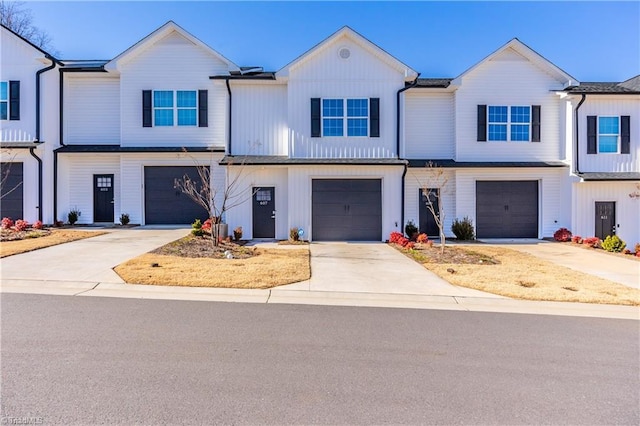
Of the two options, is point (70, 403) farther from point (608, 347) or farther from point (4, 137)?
point (4, 137)

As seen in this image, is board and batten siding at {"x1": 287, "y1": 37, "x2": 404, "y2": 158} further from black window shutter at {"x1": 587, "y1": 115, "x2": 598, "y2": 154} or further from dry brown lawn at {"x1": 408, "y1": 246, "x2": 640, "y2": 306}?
black window shutter at {"x1": 587, "y1": 115, "x2": 598, "y2": 154}

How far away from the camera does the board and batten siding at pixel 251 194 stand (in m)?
15.7

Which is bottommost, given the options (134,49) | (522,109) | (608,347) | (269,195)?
(608,347)

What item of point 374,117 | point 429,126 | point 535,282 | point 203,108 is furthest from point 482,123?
point 203,108

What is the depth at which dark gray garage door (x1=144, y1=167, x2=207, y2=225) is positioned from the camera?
1777cm

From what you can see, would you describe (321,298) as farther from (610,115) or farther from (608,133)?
(610,115)

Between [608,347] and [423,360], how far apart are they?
268cm

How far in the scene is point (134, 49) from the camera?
1720cm

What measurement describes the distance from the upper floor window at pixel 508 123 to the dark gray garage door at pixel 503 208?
2.08m

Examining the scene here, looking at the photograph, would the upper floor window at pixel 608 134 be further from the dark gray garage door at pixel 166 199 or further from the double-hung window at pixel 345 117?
the dark gray garage door at pixel 166 199

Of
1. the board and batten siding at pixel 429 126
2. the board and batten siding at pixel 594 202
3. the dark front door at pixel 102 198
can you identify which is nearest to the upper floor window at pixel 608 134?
the board and batten siding at pixel 594 202

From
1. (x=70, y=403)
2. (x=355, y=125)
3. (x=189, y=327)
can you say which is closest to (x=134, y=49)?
(x=355, y=125)

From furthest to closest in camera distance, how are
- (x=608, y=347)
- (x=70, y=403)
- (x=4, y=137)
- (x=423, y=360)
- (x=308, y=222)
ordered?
(x=4, y=137) → (x=308, y=222) → (x=608, y=347) → (x=423, y=360) → (x=70, y=403)

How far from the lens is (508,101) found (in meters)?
17.1
